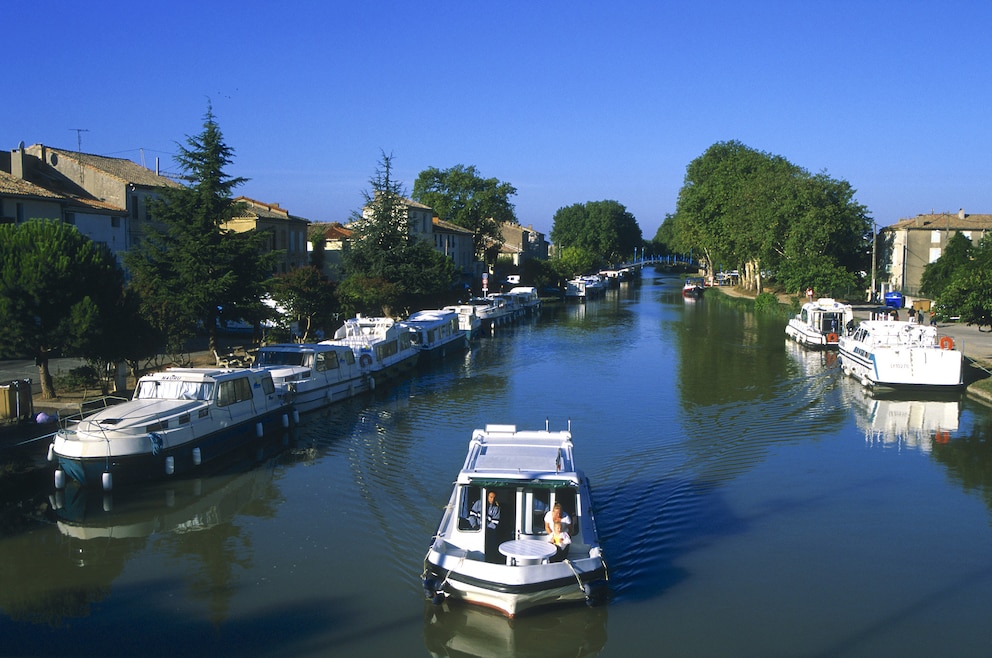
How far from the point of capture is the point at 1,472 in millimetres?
17281

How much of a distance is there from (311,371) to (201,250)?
7.40 meters

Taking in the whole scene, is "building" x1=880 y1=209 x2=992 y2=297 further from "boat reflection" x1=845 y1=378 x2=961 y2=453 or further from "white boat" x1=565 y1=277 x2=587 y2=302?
"boat reflection" x1=845 y1=378 x2=961 y2=453

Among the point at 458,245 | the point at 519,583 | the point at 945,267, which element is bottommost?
the point at 519,583

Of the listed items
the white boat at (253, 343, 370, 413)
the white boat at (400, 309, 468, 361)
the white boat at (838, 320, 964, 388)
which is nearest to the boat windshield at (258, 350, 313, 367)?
the white boat at (253, 343, 370, 413)

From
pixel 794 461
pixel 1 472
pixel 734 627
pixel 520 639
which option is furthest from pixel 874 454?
pixel 1 472

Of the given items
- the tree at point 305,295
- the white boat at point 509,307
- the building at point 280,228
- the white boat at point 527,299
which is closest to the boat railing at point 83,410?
the tree at point 305,295

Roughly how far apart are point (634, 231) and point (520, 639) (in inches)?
6757

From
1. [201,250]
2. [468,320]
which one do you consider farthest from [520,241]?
[201,250]

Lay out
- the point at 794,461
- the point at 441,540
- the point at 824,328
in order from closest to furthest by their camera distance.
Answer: the point at 441,540 < the point at 794,461 < the point at 824,328

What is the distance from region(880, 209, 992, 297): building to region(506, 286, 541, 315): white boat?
30.0m

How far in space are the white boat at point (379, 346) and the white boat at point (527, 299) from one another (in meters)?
29.4

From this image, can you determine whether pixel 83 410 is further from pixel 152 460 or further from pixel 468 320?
pixel 468 320

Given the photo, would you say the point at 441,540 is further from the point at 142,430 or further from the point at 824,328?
the point at 824,328

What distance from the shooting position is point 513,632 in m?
12.2
